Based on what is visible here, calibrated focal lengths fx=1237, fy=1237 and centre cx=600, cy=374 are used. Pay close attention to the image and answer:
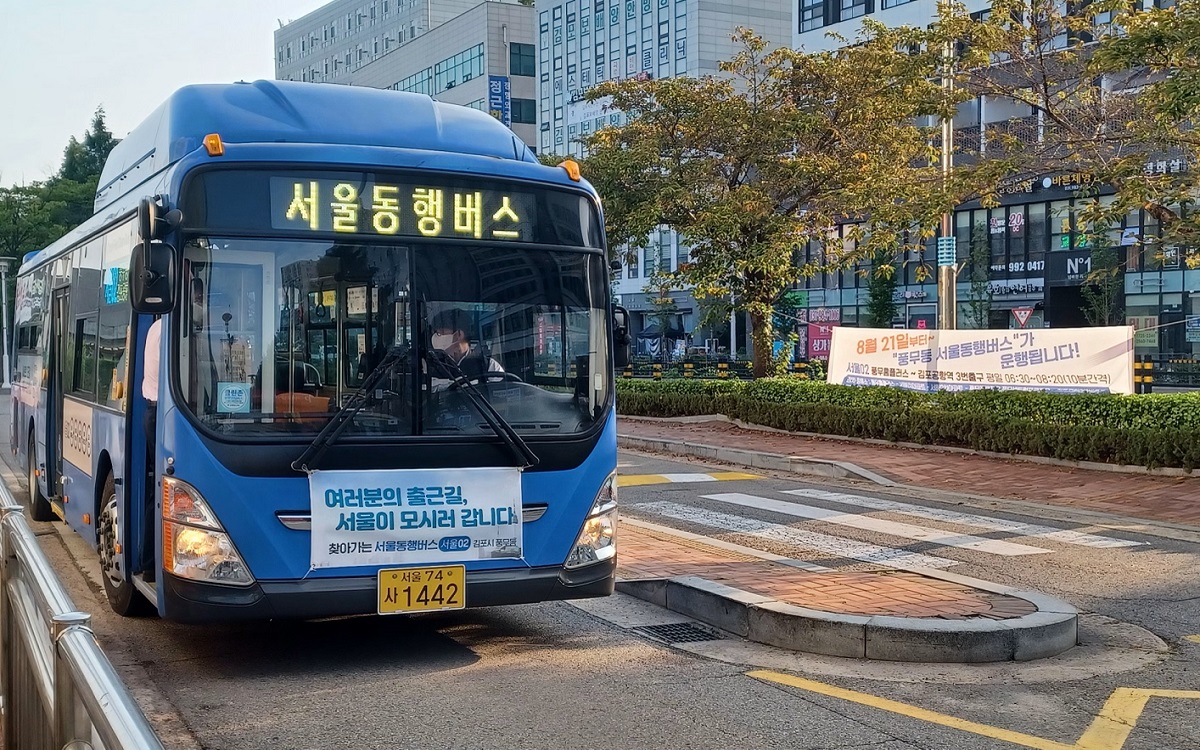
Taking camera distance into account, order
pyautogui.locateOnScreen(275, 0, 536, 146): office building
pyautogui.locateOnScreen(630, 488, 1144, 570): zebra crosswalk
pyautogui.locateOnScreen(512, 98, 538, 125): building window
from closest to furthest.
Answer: pyautogui.locateOnScreen(630, 488, 1144, 570): zebra crosswalk
pyautogui.locateOnScreen(275, 0, 536, 146): office building
pyautogui.locateOnScreen(512, 98, 538, 125): building window

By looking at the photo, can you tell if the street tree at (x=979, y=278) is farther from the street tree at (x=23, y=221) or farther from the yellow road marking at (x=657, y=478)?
the street tree at (x=23, y=221)

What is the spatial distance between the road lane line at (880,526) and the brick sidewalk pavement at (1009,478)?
2478mm

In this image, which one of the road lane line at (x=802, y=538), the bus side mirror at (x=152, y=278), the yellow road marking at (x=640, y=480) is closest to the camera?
the bus side mirror at (x=152, y=278)

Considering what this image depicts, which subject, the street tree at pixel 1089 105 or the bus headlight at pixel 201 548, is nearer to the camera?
the bus headlight at pixel 201 548

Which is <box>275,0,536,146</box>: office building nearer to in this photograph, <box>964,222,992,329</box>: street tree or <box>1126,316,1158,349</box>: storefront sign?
<box>964,222,992,329</box>: street tree

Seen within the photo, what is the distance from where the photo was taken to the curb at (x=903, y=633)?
6.87 m

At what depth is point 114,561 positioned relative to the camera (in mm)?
7531

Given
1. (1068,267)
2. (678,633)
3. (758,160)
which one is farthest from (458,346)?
(1068,267)

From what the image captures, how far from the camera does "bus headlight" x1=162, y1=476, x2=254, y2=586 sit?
20.1 ft

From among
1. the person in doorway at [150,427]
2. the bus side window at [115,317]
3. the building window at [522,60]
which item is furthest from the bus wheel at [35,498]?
the building window at [522,60]

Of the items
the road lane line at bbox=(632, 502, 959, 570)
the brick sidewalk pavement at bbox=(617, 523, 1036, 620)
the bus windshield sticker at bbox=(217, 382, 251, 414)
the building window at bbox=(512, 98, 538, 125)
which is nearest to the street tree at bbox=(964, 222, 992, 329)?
the road lane line at bbox=(632, 502, 959, 570)

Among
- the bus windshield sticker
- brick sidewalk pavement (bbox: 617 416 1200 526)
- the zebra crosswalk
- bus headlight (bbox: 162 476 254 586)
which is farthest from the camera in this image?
brick sidewalk pavement (bbox: 617 416 1200 526)

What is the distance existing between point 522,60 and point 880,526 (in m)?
73.8

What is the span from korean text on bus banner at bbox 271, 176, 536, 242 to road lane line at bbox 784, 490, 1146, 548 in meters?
6.83
